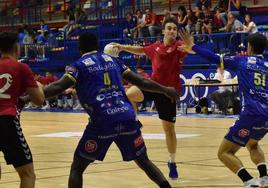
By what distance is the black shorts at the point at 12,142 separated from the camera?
6.65 m

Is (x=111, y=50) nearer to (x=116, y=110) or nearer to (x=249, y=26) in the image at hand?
(x=116, y=110)

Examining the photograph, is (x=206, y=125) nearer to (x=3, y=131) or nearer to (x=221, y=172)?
(x=221, y=172)

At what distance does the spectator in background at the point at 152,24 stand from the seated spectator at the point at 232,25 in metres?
3.45

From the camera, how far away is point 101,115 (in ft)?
22.7

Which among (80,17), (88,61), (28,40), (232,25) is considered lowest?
(28,40)

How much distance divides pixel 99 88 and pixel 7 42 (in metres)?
1.03

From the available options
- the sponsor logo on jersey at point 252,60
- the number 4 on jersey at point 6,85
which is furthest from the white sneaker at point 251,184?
the number 4 on jersey at point 6,85

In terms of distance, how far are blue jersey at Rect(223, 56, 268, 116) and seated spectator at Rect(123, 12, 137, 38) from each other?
20.4m

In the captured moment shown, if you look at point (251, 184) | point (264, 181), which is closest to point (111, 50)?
point (251, 184)

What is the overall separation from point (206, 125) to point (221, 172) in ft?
28.0

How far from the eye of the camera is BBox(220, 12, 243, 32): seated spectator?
24.1m

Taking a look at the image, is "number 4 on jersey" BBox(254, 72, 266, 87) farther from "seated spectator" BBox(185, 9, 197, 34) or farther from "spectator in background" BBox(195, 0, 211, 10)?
"spectator in background" BBox(195, 0, 211, 10)

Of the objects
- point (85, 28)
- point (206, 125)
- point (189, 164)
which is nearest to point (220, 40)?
point (206, 125)

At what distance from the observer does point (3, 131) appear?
6.64m
